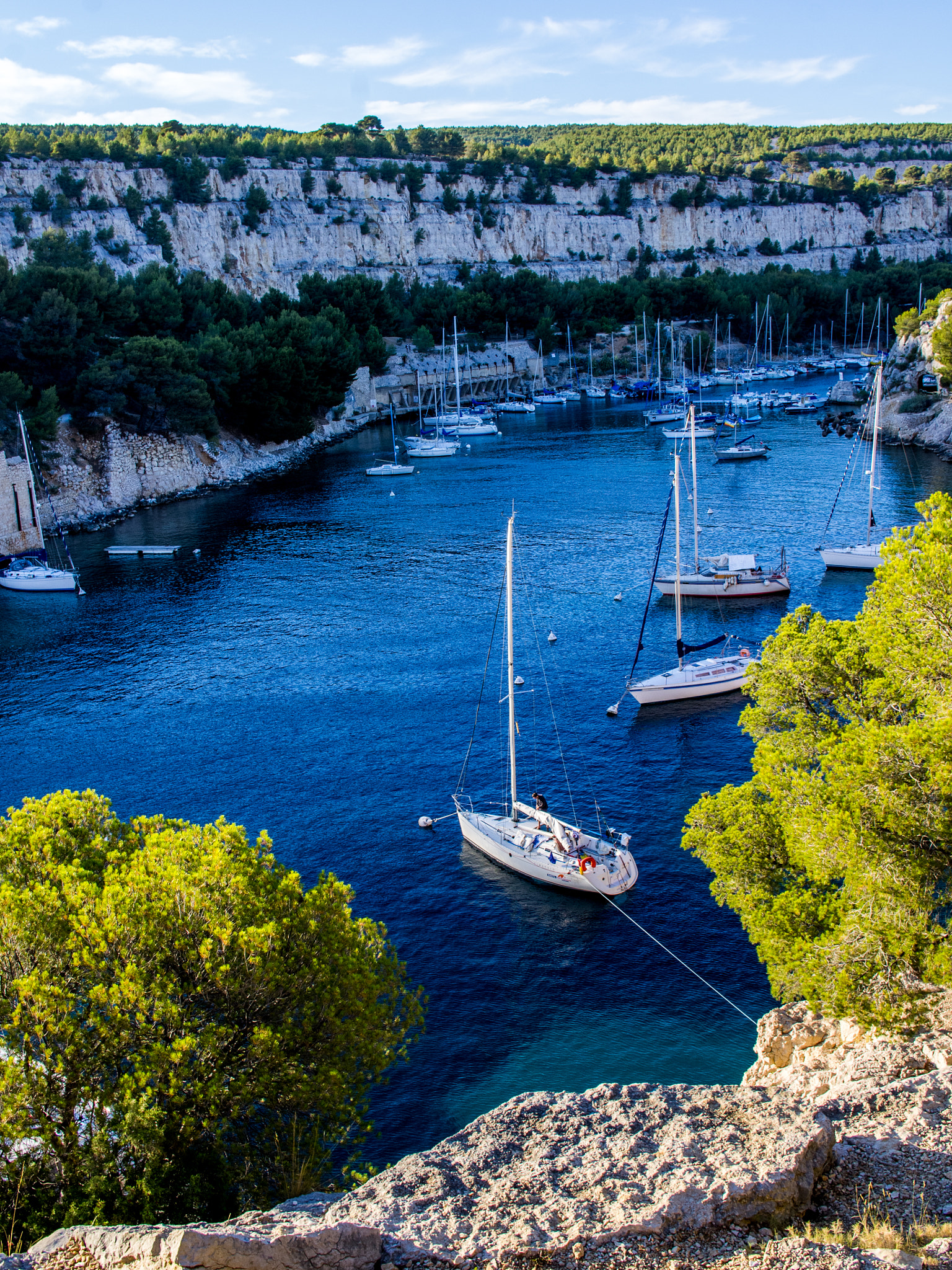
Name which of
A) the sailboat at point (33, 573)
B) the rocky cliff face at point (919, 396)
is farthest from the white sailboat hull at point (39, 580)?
the rocky cliff face at point (919, 396)

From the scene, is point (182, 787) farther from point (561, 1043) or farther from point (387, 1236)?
point (387, 1236)

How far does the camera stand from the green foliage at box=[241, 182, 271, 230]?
153m

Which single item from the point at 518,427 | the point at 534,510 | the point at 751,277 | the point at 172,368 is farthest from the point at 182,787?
the point at 751,277

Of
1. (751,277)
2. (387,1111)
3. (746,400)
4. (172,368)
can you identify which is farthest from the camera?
(751,277)

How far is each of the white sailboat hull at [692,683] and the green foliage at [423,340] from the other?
10838 centimetres

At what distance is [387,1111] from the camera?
77.5ft

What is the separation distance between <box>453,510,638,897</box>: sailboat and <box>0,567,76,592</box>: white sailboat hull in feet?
129

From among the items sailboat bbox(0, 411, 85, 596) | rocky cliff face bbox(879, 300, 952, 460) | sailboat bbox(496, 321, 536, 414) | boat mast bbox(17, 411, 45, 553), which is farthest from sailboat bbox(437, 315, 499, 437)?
sailboat bbox(0, 411, 85, 596)

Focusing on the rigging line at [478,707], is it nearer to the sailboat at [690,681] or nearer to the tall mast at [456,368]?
the sailboat at [690,681]

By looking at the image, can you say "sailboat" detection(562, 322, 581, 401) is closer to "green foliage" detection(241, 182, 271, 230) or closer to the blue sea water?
"green foliage" detection(241, 182, 271, 230)

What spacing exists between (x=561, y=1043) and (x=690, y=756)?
16737 millimetres

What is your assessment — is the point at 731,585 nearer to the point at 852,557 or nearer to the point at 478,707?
the point at 852,557

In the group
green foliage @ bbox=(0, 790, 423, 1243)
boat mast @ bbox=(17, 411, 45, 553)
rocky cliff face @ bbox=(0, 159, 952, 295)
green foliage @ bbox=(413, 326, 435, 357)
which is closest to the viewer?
green foliage @ bbox=(0, 790, 423, 1243)

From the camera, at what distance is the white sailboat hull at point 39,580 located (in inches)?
2574
